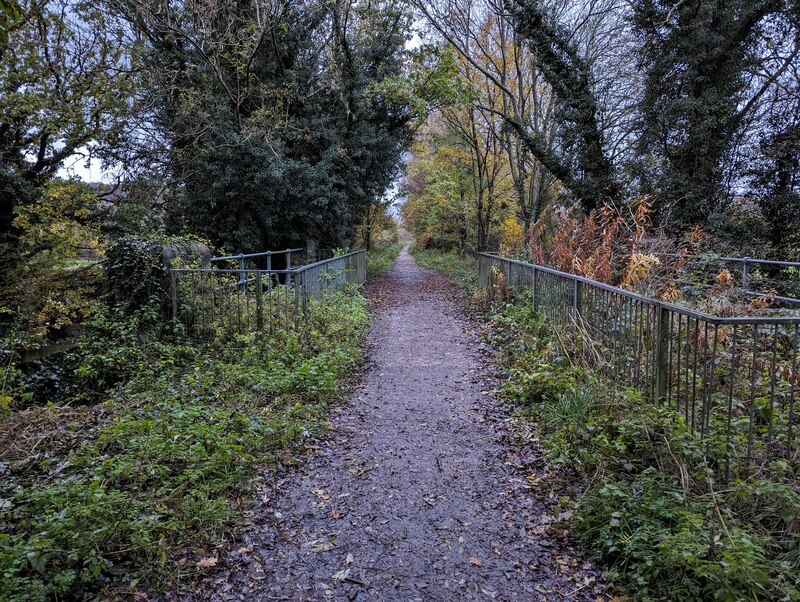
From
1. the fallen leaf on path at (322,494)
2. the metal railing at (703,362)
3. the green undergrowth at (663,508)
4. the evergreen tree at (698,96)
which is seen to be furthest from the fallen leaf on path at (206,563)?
the evergreen tree at (698,96)

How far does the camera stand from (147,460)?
3740 millimetres

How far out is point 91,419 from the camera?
5.07 m

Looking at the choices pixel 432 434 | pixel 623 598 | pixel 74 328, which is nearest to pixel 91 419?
pixel 432 434

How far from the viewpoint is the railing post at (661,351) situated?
401 cm

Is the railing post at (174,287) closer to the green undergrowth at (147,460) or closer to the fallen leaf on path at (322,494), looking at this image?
the green undergrowth at (147,460)

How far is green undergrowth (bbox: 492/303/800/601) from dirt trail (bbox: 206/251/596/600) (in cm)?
31

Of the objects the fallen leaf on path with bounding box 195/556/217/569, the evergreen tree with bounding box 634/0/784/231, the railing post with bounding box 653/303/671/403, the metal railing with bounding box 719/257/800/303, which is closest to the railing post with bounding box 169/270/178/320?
the fallen leaf on path with bounding box 195/556/217/569

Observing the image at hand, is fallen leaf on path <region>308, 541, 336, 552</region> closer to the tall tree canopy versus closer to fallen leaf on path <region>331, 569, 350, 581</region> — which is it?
fallen leaf on path <region>331, 569, 350, 581</region>

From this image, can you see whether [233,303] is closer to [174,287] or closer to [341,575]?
[174,287]

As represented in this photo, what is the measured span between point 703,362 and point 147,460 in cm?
439

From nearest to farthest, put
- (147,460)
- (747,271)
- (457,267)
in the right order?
(147,460) → (747,271) → (457,267)

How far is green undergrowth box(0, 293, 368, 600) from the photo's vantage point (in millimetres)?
2711

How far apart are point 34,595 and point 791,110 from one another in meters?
16.8

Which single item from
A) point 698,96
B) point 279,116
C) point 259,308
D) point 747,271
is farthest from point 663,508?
→ point 279,116
